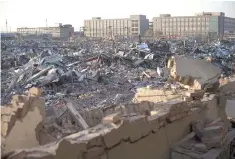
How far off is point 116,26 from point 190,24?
15509 millimetres

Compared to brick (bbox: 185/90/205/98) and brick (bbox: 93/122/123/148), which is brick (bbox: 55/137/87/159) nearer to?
brick (bbox: 93/122/123/148)

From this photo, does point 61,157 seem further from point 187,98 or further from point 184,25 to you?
point 184,25

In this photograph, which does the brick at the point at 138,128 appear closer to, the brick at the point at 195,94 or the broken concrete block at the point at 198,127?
the broken concrete block at the point at 198,127

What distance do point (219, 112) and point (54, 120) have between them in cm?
297

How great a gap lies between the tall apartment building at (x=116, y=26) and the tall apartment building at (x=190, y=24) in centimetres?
366

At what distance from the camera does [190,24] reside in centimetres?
7294

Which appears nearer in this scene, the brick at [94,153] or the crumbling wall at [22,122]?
the brick at [94,153]

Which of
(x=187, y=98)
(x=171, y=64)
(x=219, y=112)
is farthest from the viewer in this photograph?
(x=171, y=64)

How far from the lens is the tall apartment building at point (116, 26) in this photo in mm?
71062

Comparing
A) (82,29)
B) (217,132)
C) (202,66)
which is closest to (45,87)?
(202,66)

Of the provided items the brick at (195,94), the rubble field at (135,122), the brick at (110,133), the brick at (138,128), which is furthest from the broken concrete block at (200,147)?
the brick at (110,133)

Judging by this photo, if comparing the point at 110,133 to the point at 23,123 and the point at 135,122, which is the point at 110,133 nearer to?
the point at 135,122

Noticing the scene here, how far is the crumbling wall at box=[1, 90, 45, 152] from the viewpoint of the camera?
3.40m

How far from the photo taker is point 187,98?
543 centimetres
